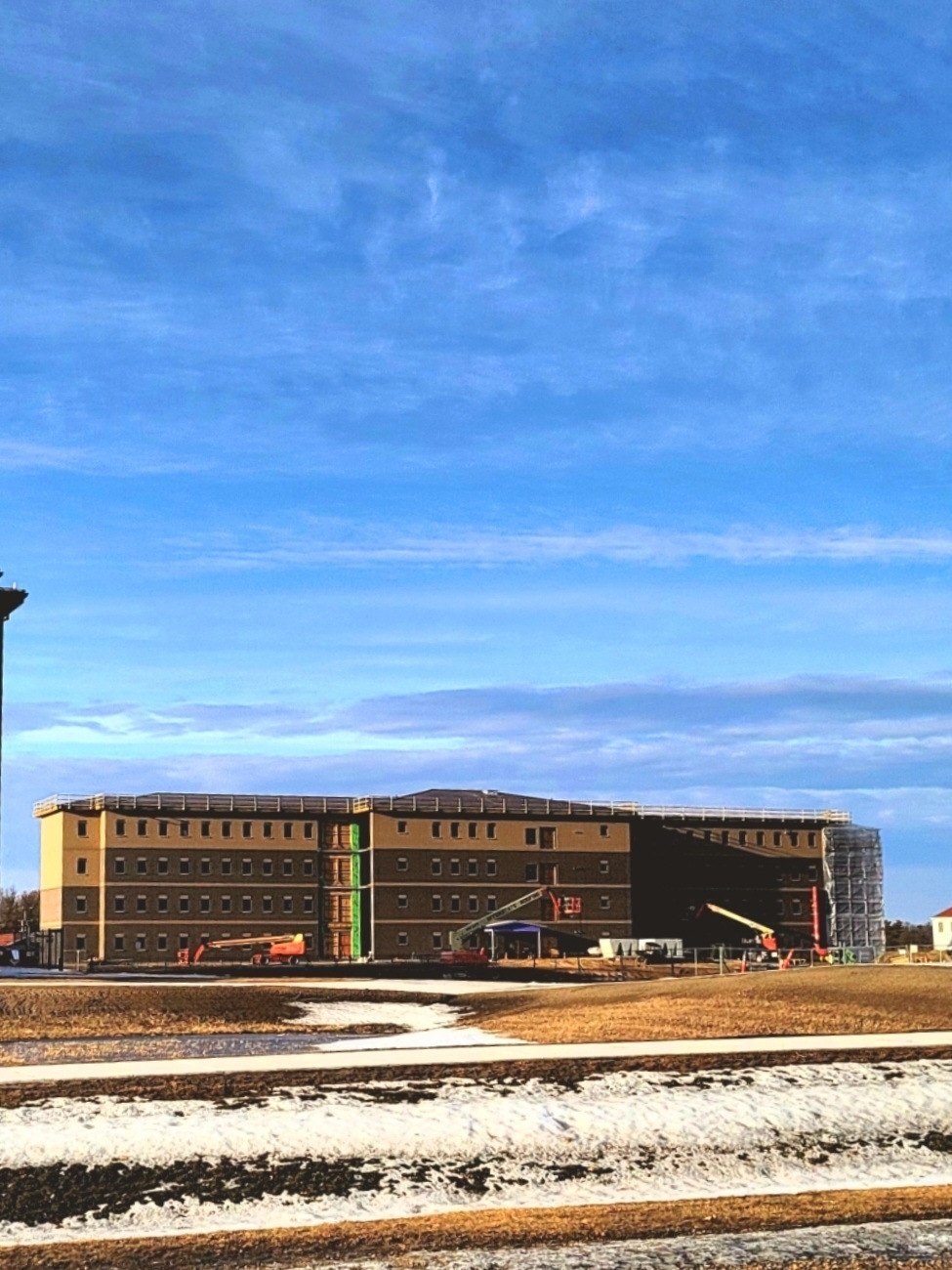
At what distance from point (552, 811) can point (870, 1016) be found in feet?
312

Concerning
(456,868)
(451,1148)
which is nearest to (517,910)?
(456,868)

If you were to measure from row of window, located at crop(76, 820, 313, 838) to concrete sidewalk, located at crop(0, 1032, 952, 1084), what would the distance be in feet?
317

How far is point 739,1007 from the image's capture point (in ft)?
146

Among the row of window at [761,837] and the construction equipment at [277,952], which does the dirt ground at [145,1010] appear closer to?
the construction equipment at [277,952]

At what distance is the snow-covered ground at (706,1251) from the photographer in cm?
1858

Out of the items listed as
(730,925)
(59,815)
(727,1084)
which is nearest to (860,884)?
(730,925)

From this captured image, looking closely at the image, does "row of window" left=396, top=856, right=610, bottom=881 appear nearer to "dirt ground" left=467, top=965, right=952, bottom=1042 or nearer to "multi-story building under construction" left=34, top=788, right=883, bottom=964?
"multi-story building under construction" left=34, top=788, right=883, bottom=964

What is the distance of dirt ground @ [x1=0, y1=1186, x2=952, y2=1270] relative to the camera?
63.5 feet

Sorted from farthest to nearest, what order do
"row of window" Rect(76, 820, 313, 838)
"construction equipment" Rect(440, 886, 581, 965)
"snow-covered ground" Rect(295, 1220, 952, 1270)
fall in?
"row of window" Rect(76, 820, 313, 838)
"construction equipment" Rect(440, 886, 581, 965)
"snow-covered ground" Rect(295, 1220, 952, 1270)

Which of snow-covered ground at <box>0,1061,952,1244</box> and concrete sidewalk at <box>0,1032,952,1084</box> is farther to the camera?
concrete sidewalk at <box>0,1032,952,1084</box>

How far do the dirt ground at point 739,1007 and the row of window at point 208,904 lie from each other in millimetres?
76136

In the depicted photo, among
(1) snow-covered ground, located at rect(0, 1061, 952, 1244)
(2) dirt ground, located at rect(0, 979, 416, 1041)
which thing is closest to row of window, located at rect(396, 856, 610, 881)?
(2) dirt ground, located at rect(0, 979, 416, 1041)

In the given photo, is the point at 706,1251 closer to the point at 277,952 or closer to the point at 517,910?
the point at 277,952

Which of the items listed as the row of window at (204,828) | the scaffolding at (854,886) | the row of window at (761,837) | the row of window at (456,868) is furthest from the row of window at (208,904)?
the scaffolding at (854,886)
